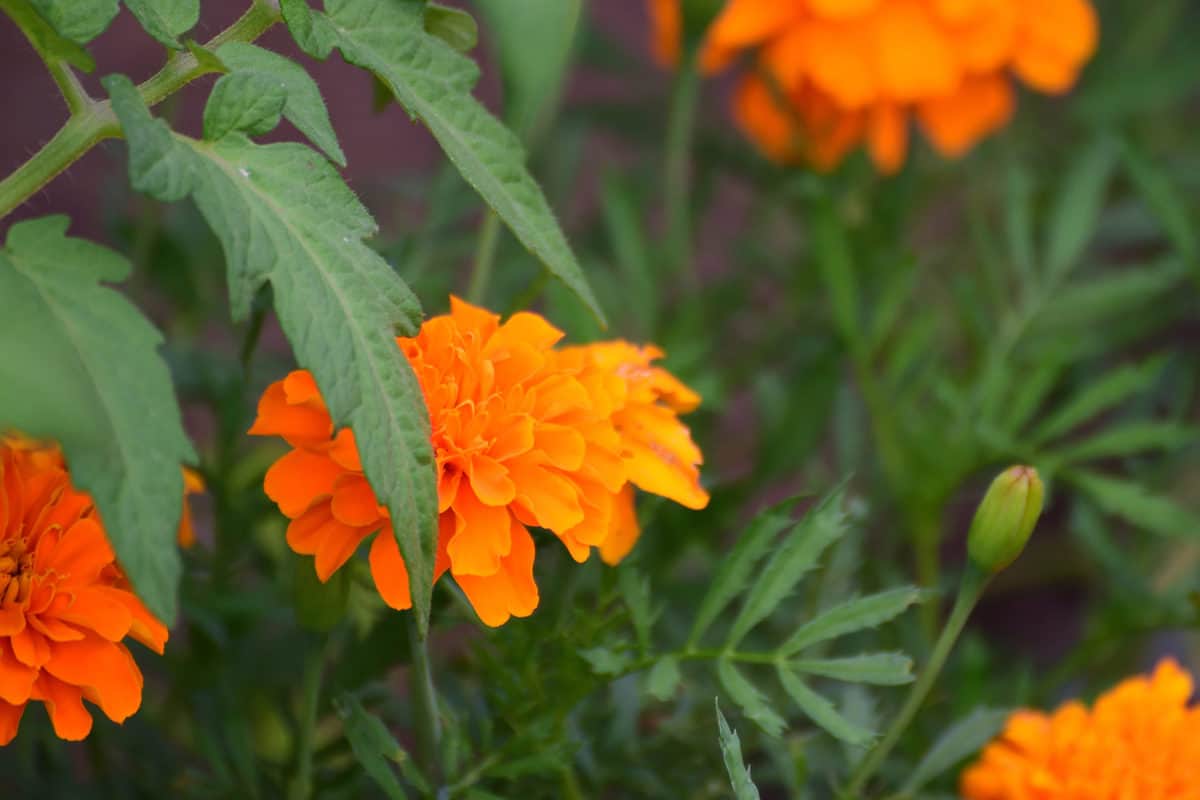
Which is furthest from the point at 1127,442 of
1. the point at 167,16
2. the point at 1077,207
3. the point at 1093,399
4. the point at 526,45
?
the point at 167,16

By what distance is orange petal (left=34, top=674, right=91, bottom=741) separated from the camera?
0.34 meters

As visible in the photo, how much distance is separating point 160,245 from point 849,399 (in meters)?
0.35

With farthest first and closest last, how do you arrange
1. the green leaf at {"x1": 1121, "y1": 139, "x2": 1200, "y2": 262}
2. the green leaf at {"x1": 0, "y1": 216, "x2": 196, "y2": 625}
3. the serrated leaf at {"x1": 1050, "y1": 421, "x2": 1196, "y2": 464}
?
the green leaf at {"x1": 1121, "y1": 139, "x2": 1200, "y2": 262} < the serrated leaf at {"x1": 1050, "y1": 421, "x2": 1196, "y2": 464} < the green leaf at {"x1": 0, "y1": 216, "x2": 196, "y2": 625}

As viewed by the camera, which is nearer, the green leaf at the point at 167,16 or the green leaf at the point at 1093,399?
the green leaf at the point at 167,16

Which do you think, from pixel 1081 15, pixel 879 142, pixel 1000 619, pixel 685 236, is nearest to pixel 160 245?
pixel 685 236

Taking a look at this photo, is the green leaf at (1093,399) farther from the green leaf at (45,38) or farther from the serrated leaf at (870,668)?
the green leaf at (45,38)

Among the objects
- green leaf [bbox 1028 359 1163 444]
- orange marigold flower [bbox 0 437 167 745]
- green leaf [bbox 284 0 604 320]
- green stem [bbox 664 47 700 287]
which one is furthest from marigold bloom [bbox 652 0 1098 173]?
Answer: orange marigold flower [bbox 0 437 167 745]

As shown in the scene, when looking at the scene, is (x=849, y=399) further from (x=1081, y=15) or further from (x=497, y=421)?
(x=497, y=421)

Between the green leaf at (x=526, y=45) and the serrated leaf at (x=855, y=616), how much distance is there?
189 millimetres

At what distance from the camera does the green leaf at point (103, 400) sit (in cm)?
25

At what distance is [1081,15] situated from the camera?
0.71 meters

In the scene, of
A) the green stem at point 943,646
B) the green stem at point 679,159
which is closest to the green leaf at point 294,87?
the green stem at point 943,646

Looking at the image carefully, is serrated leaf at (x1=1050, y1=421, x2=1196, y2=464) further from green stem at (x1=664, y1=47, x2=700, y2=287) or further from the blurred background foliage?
green stem at (x1=664, y1=47, x2=700, y2=287)

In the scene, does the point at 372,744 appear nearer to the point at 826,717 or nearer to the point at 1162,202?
the point at 826,717
